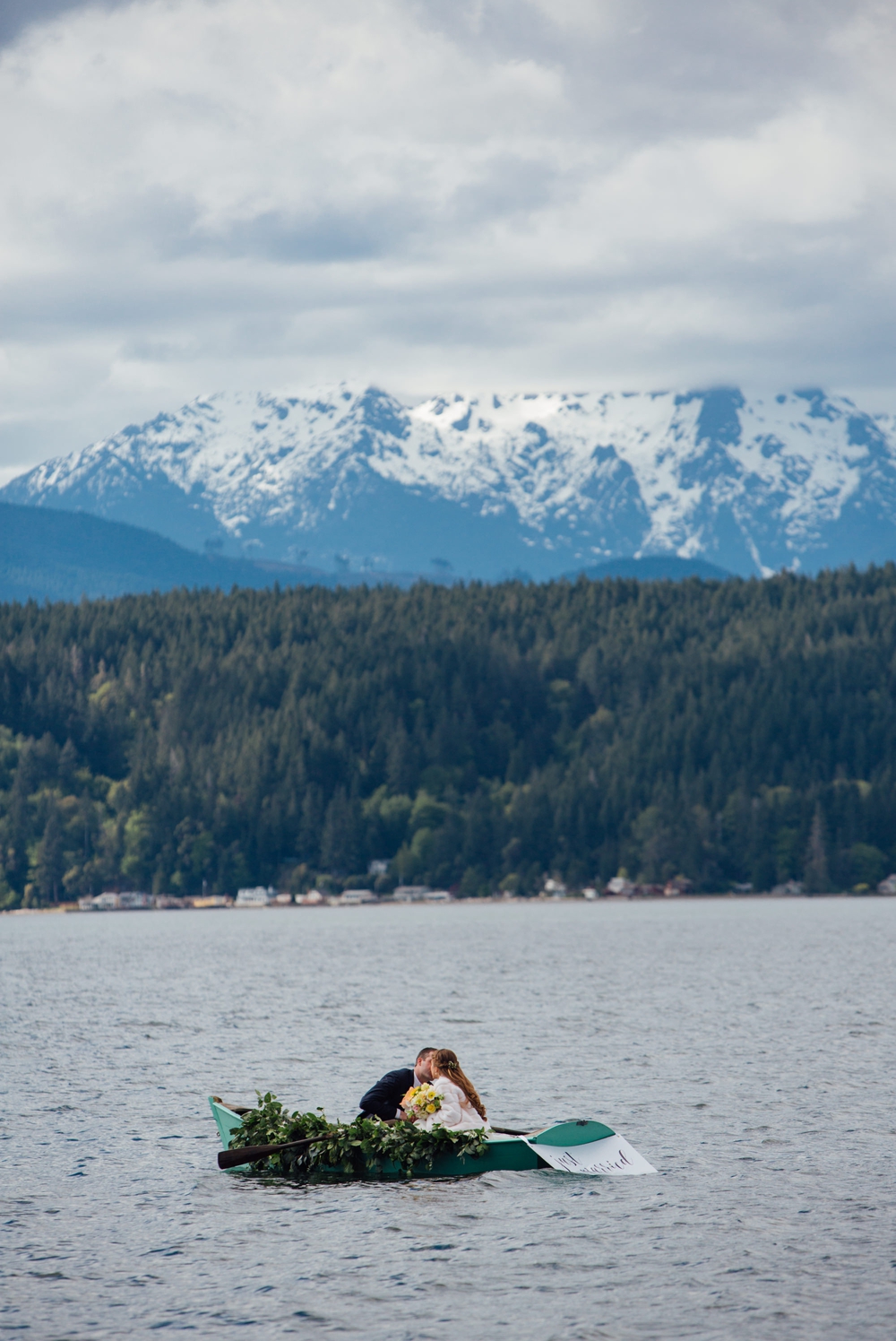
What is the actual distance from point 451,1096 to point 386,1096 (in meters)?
2.04

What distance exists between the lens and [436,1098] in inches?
1574

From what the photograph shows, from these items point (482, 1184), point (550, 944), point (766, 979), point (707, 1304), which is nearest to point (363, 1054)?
point (482, 1184)

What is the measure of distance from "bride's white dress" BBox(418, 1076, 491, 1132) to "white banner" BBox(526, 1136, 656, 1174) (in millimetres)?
1629

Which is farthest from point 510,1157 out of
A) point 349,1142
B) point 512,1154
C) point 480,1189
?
point 349,1142

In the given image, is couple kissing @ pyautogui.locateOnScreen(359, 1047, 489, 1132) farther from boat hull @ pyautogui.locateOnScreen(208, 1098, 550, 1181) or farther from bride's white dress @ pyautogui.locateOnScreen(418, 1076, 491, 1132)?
boat hull @ pyautogui.locateOnScreen(208, 1098, 550, 1181)

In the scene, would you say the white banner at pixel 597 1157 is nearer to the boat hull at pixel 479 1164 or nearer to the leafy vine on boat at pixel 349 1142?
the boat hull at pixel 479 1164

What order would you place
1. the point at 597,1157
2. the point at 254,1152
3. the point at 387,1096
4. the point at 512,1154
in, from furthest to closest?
the point at 387,1096 → the point at 597,1157 → the point at 254,1152 → the point at 512,1154

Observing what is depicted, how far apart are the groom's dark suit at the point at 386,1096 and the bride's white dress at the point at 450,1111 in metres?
1.17

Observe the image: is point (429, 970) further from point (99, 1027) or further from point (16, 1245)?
point (16, 1245)

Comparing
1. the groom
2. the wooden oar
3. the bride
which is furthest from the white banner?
the wooden oar

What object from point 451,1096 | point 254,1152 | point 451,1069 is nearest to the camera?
Result: point 451,1096

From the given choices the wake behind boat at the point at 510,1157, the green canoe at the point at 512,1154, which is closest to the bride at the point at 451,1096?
the wake behind boat at the point at 510,1157

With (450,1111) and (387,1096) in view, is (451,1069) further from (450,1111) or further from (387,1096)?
(387,1096)

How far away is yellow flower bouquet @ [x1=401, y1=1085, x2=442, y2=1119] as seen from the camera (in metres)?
39.8
